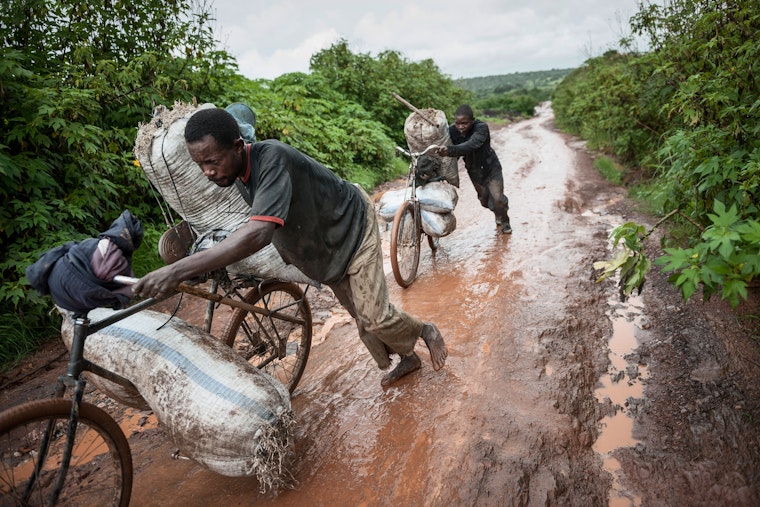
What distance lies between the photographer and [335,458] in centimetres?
248

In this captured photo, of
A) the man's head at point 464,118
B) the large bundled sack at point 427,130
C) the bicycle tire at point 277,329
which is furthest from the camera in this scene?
the man's head at point 464,118

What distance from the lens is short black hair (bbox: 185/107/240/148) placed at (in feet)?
6.08

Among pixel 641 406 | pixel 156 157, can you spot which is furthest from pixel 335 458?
pixel 156 157

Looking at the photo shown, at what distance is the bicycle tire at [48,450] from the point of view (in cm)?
168

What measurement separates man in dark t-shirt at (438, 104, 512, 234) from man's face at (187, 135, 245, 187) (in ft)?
10.2

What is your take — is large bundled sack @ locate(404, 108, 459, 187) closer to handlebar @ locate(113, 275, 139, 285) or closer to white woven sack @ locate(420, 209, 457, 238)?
white woven sack @ locate(420, 209, 457, 238)

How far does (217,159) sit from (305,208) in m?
0.52

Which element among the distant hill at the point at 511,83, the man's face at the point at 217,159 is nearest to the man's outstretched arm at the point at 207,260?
the man's face at the point at 217,159

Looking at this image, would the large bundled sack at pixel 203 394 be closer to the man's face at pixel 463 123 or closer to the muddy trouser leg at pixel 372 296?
the muddy trouser leg at pixel 372 296

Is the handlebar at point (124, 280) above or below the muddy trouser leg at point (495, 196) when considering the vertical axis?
above

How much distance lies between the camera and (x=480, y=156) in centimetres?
556

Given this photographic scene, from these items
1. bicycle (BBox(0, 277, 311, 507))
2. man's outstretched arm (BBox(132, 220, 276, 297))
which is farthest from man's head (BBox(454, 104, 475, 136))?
man's outstretched arm (BBox(132, 220, 276, 297))

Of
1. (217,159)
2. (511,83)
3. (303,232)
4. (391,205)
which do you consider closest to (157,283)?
(217,159)

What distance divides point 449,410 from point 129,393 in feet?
6.00
